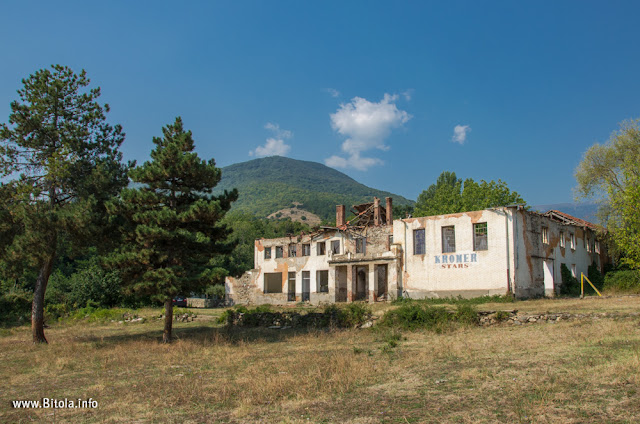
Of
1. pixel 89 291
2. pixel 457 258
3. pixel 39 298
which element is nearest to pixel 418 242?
pixel 457 258

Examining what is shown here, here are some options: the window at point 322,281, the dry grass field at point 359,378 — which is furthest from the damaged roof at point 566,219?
the window at point 322,281

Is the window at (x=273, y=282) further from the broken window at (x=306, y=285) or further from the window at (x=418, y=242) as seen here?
the window at (x=418, y=242)

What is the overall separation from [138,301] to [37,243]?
23356 millimetres

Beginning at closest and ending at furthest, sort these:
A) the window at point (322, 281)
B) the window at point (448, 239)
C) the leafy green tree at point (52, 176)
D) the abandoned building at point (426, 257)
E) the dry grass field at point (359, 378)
Result: the dry grass field at point (359, 378) < the leafy green tree at point (52, 176) < the abandoned building at point (426, 257) < the window at point (448, 239) < the window at point (322, 281)

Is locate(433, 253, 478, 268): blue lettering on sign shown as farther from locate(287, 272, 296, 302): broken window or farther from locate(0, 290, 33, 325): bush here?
locate(0, 290, 33, 325): bush

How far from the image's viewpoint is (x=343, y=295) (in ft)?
131

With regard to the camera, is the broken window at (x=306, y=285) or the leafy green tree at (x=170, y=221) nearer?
the leafy green tree at (x=170, y=221)

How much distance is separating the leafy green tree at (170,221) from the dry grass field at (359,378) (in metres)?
2.61

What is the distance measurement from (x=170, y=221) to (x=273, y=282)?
29.8m

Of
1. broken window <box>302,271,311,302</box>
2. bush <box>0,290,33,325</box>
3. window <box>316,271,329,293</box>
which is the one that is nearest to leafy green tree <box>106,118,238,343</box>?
bush <box>0,290,33,325</box>

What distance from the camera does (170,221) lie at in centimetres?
1784

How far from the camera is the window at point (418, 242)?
111ft

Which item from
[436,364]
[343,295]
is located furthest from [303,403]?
[343,295]

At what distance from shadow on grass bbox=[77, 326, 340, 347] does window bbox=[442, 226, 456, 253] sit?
13384 millimetres
